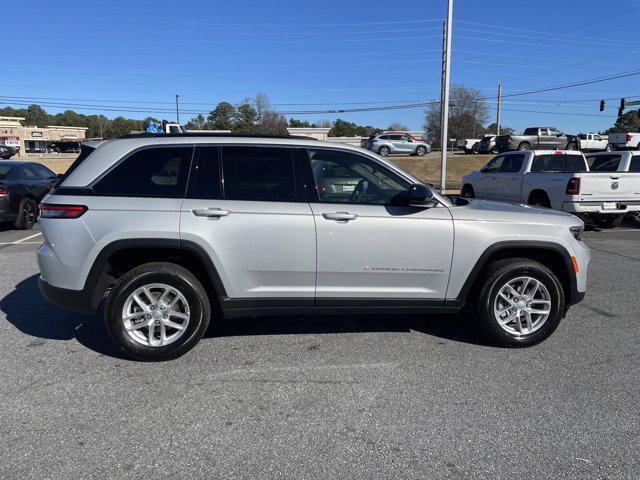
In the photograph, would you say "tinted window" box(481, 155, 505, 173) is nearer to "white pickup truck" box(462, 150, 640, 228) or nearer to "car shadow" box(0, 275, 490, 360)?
"white pickup truck" box(462, 150, 640, 228)

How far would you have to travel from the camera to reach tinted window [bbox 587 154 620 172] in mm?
11039

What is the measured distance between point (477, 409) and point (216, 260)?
88.1 inches

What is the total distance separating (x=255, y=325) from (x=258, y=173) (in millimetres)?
1636

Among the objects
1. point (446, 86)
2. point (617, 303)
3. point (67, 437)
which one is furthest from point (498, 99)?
point (67, 437)

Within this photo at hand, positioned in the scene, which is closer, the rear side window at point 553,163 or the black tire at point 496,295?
the black tire at point 496,295

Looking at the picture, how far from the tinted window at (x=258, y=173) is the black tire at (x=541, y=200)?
822 cm

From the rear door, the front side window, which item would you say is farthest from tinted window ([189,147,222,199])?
the front side window

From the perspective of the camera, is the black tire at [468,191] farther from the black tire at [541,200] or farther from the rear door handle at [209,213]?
the rear door handle at [209,213]

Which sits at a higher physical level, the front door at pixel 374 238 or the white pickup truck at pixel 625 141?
the white pickup truck at pixel 625 141

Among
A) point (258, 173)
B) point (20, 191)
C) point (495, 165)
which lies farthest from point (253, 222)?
point (495, 165)

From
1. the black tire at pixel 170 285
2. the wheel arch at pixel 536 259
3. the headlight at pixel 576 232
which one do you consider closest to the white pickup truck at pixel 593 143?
→ the headlight at pixel 576 232

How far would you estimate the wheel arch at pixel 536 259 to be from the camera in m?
4.15

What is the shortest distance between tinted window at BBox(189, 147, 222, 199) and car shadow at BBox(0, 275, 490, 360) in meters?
1.43

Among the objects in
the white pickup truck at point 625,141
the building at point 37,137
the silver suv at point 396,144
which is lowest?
the silver suv at point 396,144
